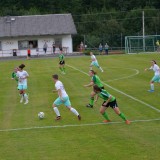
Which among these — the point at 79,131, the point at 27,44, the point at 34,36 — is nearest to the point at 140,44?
the point at 34,36

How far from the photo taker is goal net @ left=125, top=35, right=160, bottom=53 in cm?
7396

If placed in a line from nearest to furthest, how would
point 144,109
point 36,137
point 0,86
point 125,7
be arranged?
1. point 36,137
2. point 144,109
3. point 0,86
4. point 125,7

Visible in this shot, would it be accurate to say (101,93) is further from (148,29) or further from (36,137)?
(148,29)

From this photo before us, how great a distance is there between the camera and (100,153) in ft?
46.0

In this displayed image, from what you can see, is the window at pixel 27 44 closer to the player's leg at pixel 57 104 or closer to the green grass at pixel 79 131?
the green grass at pixel 79 131

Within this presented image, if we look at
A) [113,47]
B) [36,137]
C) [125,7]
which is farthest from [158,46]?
[36,137]

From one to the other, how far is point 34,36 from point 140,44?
18.7 meters

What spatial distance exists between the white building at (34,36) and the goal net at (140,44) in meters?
10.2

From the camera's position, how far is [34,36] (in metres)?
80.6

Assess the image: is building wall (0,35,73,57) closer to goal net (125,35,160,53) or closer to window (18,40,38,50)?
window (18,40,38,50)

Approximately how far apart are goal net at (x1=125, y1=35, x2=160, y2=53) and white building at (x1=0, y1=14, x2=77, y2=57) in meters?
10.2

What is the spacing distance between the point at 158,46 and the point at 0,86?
43226 mm

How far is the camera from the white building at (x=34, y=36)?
7938 centimetres

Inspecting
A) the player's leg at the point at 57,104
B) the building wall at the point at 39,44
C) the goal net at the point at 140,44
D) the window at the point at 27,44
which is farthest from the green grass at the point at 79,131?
the window at the point at 27,44
